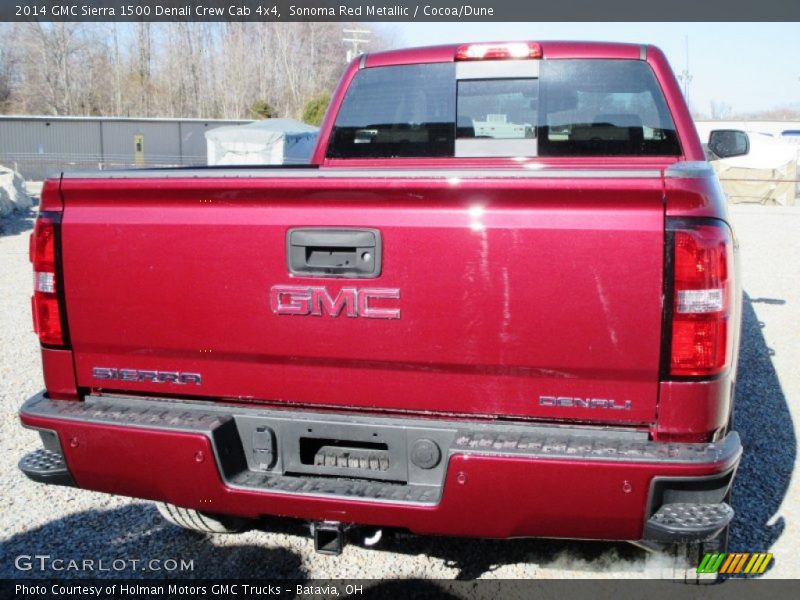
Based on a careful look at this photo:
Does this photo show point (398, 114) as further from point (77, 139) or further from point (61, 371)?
point (77, 139)

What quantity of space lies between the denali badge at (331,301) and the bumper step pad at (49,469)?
1.06 meters

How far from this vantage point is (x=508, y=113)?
13.7 ft

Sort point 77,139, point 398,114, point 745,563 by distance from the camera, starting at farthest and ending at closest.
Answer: point 77,139
point 398,114
point 745,563

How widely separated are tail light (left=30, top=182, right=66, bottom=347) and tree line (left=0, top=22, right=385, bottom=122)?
6621 centimetres

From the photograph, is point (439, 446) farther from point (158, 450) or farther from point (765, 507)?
point (765, 507)

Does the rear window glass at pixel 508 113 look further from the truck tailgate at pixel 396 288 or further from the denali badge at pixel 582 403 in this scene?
the denali badge at pixel 582 403

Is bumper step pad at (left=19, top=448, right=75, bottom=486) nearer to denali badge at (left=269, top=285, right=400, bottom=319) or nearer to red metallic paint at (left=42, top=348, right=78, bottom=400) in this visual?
red metallic paint at (left=42, top=348, right=78, bottom=400)

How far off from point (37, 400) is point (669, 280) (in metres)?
2.36

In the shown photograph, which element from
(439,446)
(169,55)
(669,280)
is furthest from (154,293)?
(169,55)

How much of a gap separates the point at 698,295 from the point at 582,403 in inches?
19.2

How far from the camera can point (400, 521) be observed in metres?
2.66

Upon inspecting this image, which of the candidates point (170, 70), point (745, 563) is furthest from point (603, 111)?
point (170, 70)

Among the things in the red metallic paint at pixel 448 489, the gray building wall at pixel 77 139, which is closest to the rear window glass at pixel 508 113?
the red metallic paint at pixel 448 489

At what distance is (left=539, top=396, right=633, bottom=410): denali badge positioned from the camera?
2506 mm
